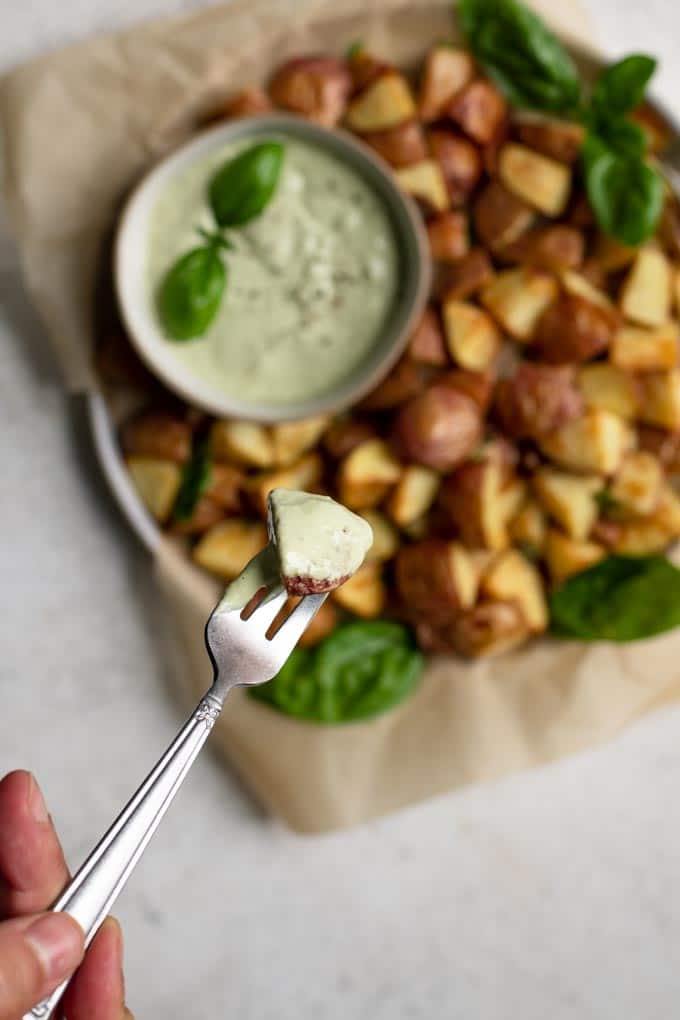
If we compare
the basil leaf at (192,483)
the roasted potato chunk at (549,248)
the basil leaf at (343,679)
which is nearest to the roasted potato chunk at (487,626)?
the basil leaf at (343,679)

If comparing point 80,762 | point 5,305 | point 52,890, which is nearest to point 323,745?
point 80,762

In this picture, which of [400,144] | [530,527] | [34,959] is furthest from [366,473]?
[34,959]

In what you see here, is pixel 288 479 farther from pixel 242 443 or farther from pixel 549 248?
pixel 549 248

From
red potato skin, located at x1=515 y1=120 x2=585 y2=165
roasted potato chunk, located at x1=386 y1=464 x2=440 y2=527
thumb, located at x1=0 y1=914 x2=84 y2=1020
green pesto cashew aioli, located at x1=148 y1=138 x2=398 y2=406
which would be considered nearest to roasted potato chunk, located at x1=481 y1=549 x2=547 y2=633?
roasted potato chunk, located at x1=386 y1=464 x2=440 y2=527

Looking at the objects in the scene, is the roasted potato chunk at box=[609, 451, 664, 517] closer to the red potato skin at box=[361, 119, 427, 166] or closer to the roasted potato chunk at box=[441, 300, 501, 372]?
the roasted potato chunk at box=[441, 300, 501, 372]

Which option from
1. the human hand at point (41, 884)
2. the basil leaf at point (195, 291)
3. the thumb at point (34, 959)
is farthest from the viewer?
the basil leaf at point (195, 291)

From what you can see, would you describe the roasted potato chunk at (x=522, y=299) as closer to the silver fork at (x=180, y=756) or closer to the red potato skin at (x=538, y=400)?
the red potato skin at (x=538, y=400)

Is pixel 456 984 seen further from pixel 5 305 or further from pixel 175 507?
pixel 5 305
